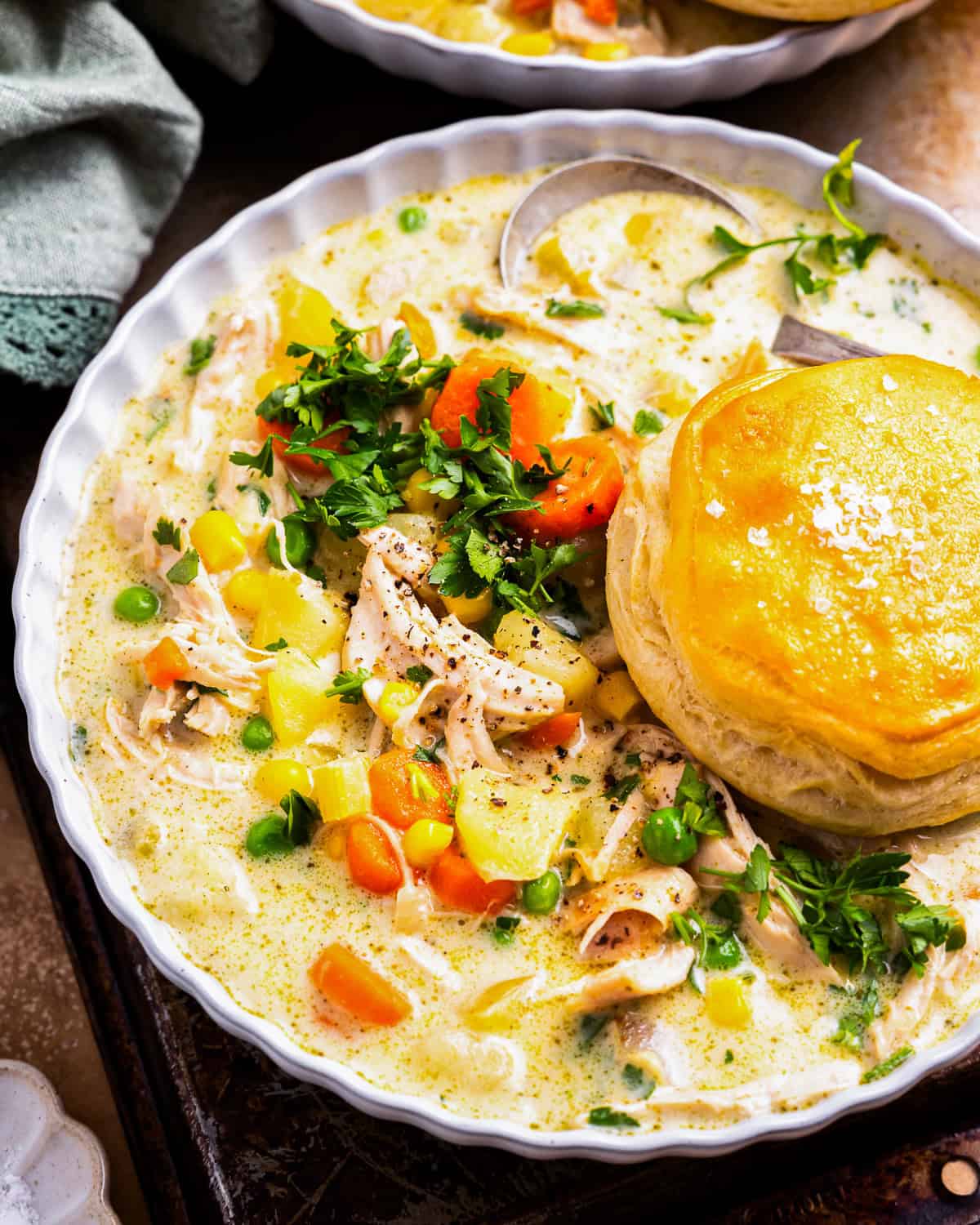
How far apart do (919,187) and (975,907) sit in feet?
8.16

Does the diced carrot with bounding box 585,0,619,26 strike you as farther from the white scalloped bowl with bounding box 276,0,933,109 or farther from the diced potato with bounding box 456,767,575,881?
the diced potato with bounding box 456,767,575,881

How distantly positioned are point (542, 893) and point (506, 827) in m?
0.17

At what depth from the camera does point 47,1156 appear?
329 cm

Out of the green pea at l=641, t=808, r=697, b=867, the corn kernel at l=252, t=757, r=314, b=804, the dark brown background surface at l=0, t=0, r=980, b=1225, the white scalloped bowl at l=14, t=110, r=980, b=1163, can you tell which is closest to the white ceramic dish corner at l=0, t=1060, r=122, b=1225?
the dark brown background surface at l=0, t=0, r=980, b=1225

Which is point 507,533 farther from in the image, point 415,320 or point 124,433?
point 124,433

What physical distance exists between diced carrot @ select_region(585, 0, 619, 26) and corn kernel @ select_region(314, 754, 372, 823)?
2.66 metres

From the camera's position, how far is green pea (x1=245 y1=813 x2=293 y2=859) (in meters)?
3.06

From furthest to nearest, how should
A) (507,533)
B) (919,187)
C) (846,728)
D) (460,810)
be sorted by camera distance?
1. (919,187)
2. (507,533)
3. (460,810)
4. (846,728)

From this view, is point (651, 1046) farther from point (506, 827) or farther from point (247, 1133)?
point (247, 1133)

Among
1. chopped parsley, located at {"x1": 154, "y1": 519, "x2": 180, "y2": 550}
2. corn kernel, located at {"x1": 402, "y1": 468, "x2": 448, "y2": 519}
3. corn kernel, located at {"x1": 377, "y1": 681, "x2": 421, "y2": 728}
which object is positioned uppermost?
corn kernel, located at {"x1": 402, "y1": 468, "x2": 448, "y2": 519}

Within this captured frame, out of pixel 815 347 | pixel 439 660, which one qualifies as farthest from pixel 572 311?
pixel 439 660

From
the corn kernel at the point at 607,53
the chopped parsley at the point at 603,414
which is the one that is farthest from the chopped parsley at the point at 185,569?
the corn kernel at the point at 607,53

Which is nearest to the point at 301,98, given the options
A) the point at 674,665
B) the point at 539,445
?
the point at 539,445

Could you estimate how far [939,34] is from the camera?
4625mm
